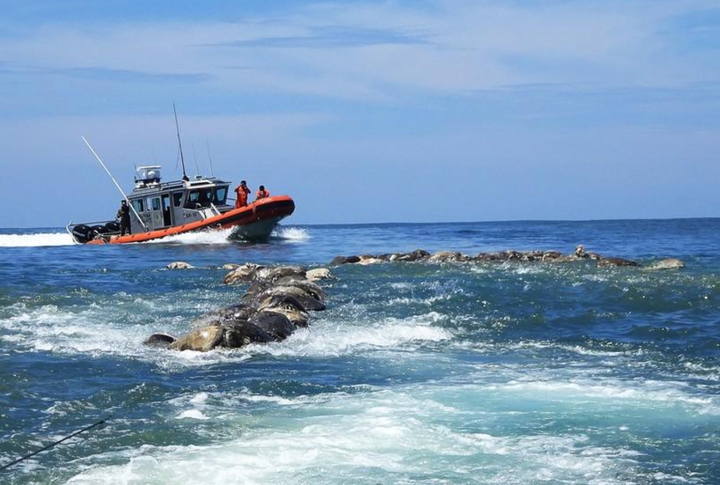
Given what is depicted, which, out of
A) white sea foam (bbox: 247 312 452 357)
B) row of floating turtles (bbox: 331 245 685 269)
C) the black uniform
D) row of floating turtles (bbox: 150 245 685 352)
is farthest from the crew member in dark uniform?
white sea foam (bbox: 247 312 452 357)

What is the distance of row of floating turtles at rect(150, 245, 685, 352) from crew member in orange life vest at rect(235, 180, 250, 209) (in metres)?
11.3

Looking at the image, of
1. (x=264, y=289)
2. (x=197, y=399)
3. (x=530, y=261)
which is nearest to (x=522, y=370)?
(x=197, y=399)

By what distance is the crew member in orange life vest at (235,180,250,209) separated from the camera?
38438 millimetres

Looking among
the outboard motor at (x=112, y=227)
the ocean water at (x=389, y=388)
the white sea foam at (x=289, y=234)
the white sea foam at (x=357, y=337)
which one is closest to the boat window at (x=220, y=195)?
the white sea foam at (x=289, y=234)

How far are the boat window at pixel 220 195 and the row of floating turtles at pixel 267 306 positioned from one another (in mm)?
12194

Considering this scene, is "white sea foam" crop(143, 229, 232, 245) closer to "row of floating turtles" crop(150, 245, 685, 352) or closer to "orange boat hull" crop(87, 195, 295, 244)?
"orange boat hull" crop(87, 195, 295, 244)

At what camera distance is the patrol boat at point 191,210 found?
1471 inches

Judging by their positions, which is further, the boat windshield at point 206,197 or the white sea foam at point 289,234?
the white sea foam at point 289,234

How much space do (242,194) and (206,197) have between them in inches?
63.2

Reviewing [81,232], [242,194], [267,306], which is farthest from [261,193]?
[267,306]

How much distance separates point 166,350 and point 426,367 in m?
3.56

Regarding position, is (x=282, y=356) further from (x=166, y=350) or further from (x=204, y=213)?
(x=204, y=213)

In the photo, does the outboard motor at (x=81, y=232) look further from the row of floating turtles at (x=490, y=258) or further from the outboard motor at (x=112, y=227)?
the row of floating turtles at (x=490, y=258)

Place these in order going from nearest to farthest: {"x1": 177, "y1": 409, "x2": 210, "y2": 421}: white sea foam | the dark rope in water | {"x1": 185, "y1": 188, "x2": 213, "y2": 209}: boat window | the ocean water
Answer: the ocean water, the dark rope in water, {"x1": 177, "y1": 409, "x2": 210, "y2": 421}: white sea foam, {"x1": 185, "y1": 188, "x2": 213, "y2": 209}: boat window
